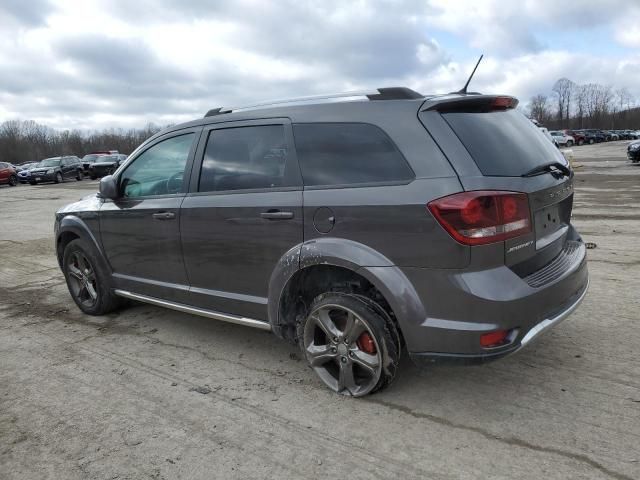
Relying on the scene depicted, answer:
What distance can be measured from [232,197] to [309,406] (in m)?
1.48

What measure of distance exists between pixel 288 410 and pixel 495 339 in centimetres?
129

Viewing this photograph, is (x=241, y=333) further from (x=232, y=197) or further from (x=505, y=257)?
(x=505, y=257)

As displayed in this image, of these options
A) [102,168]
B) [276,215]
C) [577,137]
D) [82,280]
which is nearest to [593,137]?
[577,137]

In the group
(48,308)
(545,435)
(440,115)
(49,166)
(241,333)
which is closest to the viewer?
(545,435)

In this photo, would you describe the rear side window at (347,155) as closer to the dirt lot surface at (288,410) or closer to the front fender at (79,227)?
the dirt lot surface at (288,410)

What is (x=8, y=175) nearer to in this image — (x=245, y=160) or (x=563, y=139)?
→ (x=245, y=160)

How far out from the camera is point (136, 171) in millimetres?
4461

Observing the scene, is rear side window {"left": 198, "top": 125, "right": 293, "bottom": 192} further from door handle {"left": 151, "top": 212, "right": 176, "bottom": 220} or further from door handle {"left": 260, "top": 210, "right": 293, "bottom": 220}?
door handle {"left": 151, "top": 212, "right": 176, "bottom": 220}

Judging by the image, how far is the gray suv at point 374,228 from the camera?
2.65 m

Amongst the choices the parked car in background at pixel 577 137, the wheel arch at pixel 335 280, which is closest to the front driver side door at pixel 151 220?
the wheel arch at pixel 335 280

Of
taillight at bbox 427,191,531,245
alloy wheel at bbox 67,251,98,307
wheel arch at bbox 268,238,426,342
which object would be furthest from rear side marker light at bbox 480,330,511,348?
alloy wheel at bbox 67,251,98,307

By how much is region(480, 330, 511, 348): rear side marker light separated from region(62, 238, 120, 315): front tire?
3529mm

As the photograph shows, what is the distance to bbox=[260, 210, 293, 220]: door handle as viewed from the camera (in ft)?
10.5

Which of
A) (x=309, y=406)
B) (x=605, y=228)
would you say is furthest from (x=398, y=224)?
(x=605, y=228)
